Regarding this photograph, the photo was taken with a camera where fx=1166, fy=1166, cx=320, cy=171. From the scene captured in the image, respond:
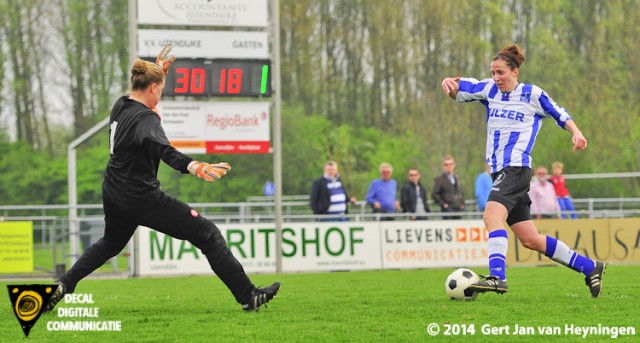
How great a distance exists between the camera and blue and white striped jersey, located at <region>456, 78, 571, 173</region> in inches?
382

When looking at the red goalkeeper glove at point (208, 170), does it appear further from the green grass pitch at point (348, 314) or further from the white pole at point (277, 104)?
the white pole at point (277, 104)

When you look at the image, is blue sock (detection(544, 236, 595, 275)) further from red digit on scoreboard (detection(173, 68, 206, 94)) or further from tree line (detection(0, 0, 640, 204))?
tree line (detection(0, 0, 640, 204))

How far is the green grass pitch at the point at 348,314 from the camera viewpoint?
7.31 m

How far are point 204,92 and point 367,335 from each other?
10649 millimetres

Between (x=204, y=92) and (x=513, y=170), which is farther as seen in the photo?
(x=204, y=92)

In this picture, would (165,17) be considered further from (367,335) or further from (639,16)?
(639,16)

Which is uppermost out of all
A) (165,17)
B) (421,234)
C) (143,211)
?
(165,17)

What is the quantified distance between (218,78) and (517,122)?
8394 mm

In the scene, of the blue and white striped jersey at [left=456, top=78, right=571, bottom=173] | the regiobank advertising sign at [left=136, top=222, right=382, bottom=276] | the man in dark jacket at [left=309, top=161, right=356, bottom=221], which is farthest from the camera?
the man in dark jacket at [left=309, top=161, right=356, bottom=221]

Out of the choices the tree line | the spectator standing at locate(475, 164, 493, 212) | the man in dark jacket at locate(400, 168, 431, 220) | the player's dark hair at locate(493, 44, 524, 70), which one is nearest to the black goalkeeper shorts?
the player's dark hair at locate(493, 44, 524, 70)

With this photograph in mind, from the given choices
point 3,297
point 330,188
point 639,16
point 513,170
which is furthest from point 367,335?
point 639,16

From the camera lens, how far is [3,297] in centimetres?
1166

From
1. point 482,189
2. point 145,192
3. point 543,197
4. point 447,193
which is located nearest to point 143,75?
point 145,192

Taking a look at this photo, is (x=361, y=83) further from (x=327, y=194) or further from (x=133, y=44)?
(x=133, y=44)
